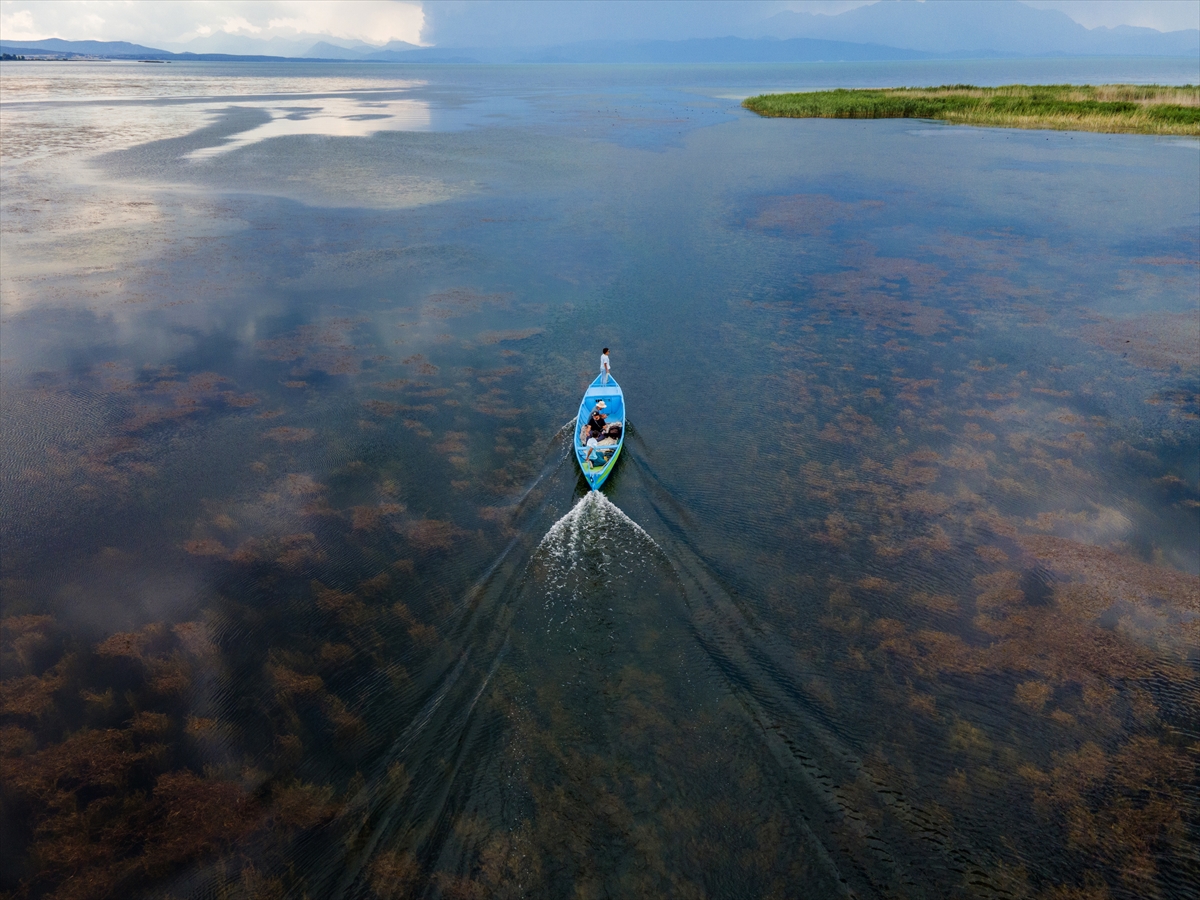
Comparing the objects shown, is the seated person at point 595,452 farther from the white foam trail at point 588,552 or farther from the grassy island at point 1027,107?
the grassy island at point 1027,107

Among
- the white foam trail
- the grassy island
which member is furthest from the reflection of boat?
the grassy island

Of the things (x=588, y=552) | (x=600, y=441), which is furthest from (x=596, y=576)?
(x=600, y=441)

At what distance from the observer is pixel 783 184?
160 feet

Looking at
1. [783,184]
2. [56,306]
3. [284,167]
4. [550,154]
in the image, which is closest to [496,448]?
[56,306]

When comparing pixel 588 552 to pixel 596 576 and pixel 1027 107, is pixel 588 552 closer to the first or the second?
pixel 596 576

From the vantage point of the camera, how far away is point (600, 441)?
1672 cm

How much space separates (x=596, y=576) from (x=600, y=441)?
416 cm

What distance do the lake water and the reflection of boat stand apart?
56 centimetres

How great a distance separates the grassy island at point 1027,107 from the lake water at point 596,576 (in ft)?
150

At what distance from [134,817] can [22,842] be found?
1.33 m

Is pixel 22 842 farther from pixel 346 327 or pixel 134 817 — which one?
pixel 346 327

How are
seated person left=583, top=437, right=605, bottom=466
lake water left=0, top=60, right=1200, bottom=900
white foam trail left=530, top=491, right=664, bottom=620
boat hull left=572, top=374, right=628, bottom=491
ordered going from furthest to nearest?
seated person left=583, top=437, right=605, bottom=466 < boat hull left=572, top=374, right=628, bottom=491 < white foam trail left=530, top=491, right=664, bottom=620 < lake water left=0, top=60, right=1200, bottom=900

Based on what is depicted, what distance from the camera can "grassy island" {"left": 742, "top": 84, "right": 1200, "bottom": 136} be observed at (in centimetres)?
6353

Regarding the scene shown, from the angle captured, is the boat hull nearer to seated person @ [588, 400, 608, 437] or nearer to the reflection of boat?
the reflection of boat
